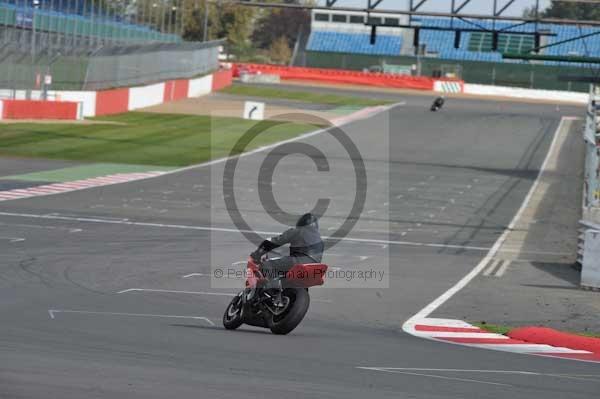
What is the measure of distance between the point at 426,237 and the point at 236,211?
6.13m

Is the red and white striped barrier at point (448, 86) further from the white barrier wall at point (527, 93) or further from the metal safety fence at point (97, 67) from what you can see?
the metal safety fence at point (97, 67)

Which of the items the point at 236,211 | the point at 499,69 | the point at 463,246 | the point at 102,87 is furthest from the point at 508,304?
the point at 499,69

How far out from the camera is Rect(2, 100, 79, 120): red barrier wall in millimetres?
54031

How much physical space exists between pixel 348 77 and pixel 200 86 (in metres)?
26.0

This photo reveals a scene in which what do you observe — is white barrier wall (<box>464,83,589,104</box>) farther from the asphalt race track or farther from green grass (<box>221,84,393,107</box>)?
the asphalt race track

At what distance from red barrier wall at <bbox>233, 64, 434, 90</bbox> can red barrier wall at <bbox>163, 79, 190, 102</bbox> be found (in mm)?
29383

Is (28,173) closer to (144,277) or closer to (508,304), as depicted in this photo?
(144,277)

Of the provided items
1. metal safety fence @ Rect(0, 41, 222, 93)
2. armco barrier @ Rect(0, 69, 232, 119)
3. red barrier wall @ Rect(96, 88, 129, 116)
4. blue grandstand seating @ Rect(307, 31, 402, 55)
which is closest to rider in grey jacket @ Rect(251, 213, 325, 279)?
armco barrier @ Rect(0, 69, 232, 119)

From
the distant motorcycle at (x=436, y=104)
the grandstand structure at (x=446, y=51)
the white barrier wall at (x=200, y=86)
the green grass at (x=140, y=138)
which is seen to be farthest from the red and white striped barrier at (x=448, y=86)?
the green grass at (x=140, y=138)

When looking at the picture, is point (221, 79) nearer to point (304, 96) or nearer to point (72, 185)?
point (304, 96)

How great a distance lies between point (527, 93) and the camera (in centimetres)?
10494

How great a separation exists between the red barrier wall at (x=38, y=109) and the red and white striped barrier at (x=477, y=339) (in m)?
40.4

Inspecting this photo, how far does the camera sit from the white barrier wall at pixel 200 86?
81.1 meters

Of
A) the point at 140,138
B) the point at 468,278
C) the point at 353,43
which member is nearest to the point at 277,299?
the point at 468,278
